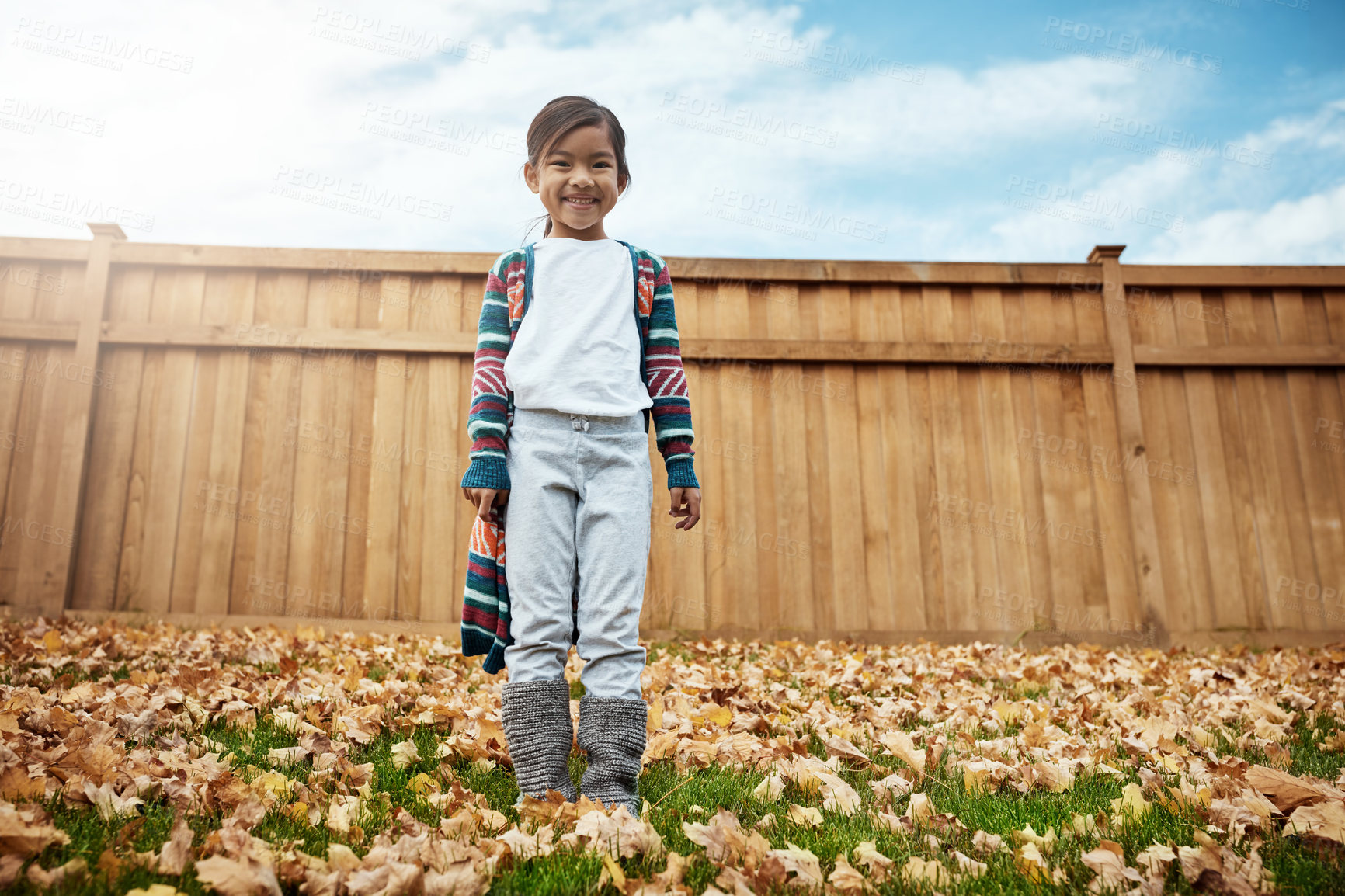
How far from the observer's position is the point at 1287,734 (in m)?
2.32

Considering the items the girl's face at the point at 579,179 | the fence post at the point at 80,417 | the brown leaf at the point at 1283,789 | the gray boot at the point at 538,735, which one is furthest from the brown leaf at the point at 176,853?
the fence post at the point at 80,417

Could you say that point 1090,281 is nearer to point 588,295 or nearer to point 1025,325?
point 1025,325

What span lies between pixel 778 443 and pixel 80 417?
4.00 metres

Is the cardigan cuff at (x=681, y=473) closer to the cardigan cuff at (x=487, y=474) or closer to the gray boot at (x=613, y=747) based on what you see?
the cardigan cuff at (x=487, y=474)


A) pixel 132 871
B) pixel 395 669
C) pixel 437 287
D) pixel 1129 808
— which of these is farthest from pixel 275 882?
pixel 437 287

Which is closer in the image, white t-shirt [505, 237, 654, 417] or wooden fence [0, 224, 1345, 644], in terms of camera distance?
white t-shirt [505, 237, 654, 417]

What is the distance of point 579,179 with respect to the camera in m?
1.82

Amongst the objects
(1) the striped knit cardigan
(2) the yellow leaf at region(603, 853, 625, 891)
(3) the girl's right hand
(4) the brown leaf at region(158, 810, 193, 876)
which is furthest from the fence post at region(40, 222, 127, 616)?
(2) the yellow leaf at region(603, 853, 625, 891)

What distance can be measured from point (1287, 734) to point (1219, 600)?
272 centimetres

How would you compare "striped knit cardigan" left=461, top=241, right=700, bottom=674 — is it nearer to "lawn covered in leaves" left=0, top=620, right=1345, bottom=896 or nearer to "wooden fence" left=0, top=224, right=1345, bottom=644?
"lawn covered in leaves" left=0, top=620, right=1345, bottom=896

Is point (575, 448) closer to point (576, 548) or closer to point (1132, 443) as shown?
point (576, 548)

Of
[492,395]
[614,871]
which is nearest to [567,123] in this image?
[492,395]

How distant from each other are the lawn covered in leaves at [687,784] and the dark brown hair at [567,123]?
1406 millimetres

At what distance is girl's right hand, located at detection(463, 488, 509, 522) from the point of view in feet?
5.64
